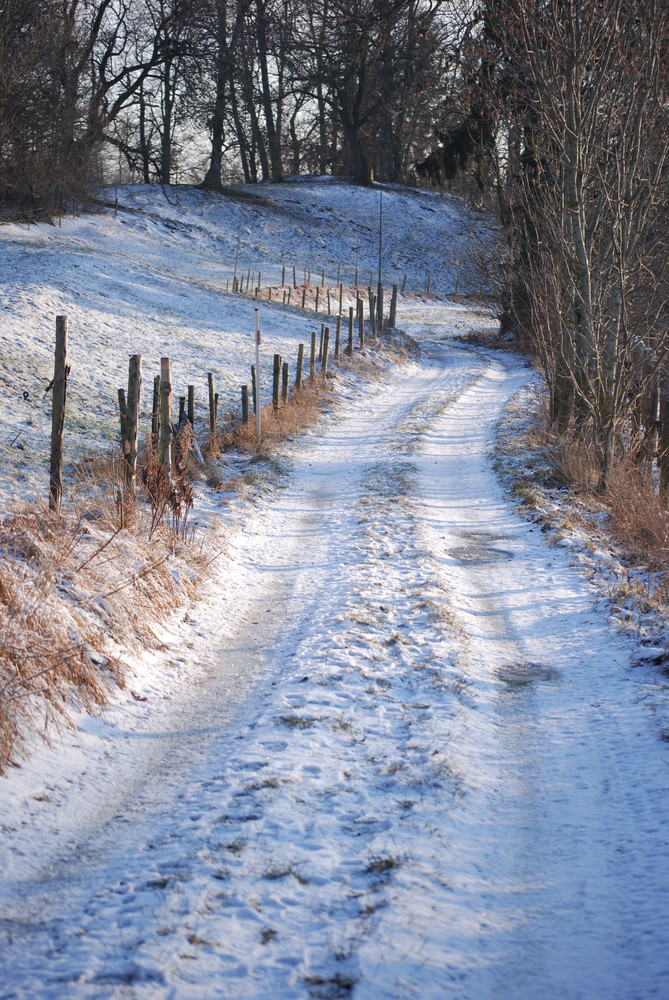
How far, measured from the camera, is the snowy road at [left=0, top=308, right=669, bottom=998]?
339 centimetres

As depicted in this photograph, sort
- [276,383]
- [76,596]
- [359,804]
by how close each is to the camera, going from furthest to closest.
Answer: [276,383] < [76,596] < [359,804]

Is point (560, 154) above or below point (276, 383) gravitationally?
above

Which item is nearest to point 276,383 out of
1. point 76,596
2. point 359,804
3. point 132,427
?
point 132,427

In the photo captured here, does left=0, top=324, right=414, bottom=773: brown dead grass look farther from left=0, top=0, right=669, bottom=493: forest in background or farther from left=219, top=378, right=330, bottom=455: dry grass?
left=0, top=0, right=669, bottom=493: forest in background

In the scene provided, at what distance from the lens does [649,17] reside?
35.2 ft

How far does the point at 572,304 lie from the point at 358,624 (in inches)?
286

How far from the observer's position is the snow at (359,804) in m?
3.41

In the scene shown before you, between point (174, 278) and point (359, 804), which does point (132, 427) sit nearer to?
point (359, 804)

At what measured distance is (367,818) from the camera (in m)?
4.42

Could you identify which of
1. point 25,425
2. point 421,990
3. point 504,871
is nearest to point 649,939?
point 504,871

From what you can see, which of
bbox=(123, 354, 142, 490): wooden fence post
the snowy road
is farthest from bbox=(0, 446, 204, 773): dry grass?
the snowy road

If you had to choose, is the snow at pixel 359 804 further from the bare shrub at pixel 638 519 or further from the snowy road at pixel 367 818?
the bare shrub at pixel 638 519

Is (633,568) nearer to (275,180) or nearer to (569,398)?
(569,398)

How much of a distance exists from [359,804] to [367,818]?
0.14 meters
